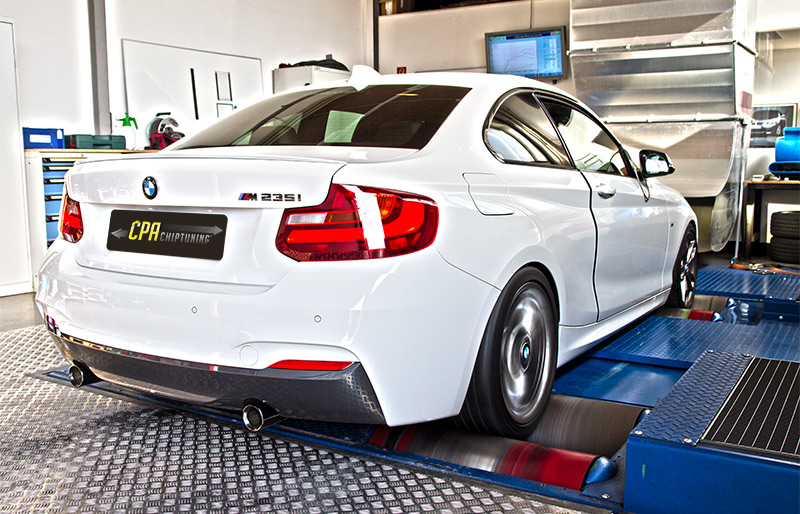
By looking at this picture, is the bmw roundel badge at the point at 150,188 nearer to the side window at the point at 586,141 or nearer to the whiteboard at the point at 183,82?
the side window at the point at 586,141

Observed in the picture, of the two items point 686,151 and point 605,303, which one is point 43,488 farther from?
point 686,151

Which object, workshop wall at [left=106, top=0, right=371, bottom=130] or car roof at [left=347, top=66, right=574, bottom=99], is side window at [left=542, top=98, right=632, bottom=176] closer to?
car roof at [left=347, top=66, right=574, bottom=99]

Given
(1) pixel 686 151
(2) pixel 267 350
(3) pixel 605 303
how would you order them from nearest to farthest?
(2) pixel 267 350, (3) pixel 605 303, (1) pixel 686 151

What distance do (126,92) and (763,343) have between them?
6.08 m

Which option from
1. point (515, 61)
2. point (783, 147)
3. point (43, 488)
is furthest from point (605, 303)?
point (515, 61)

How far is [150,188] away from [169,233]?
0.13m

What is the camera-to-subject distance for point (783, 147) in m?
7.21

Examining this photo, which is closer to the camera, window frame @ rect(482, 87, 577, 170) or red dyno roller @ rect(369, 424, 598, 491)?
red dyno roller @ rect(369, 424, 598, 491)

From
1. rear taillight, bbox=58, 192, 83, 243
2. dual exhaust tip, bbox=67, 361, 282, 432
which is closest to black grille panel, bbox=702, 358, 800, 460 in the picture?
dual exhaust tip, bbox=67, 361, 282, 432

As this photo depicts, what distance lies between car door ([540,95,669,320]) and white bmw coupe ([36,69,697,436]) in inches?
11.9

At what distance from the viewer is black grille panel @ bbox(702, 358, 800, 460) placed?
169 centimetres

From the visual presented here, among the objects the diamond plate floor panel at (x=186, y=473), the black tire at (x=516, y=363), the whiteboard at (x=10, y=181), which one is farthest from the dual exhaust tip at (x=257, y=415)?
the whiteboard at (x=10, y=181)

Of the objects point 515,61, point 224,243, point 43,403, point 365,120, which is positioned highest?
point 515,61

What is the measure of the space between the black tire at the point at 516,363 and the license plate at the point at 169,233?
2.54 ft
